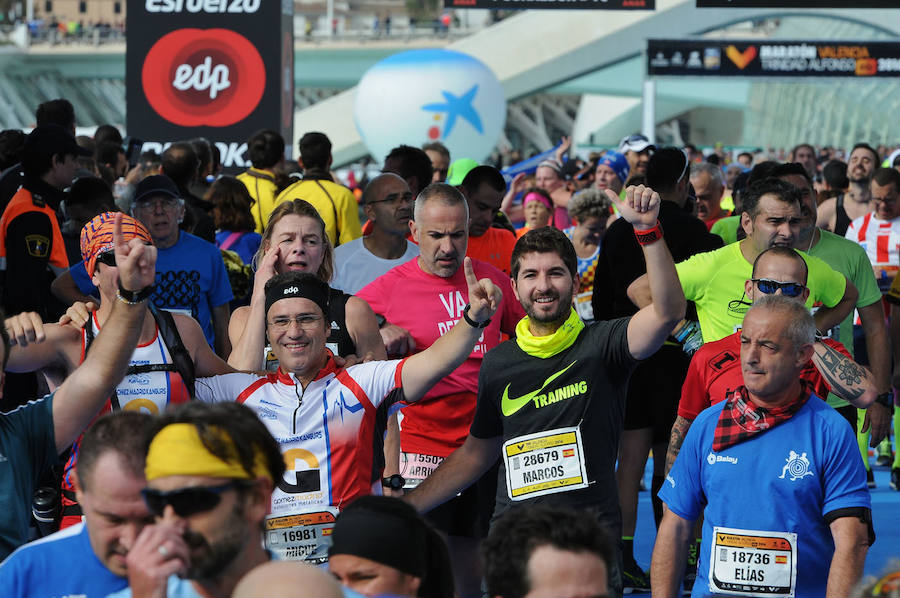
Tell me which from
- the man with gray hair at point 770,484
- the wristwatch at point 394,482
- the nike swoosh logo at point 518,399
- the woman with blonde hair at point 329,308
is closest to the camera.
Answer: the man with gray hair at point 770,484

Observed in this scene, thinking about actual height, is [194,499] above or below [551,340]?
above

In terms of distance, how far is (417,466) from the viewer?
536cm

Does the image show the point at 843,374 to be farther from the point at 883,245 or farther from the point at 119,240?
the point at 883,245

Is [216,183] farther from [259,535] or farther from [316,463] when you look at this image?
[259,535]

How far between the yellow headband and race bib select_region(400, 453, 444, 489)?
2852 mm

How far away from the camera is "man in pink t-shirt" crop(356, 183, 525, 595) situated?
5.36 metres

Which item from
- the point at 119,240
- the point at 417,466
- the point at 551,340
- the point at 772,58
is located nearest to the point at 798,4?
the point at 417,466

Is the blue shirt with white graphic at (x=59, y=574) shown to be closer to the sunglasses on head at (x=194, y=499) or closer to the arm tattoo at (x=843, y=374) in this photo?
the sunglasses on head at (x=194, y=499)

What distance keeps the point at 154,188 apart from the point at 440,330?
178 cm

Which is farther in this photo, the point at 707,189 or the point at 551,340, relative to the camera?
the point at 707,189

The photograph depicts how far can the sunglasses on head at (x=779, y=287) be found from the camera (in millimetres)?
4977

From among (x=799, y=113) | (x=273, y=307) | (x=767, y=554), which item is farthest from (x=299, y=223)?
(x=799, y=113)

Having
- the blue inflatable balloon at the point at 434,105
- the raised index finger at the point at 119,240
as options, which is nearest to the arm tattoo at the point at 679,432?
the raised index finger at the point at 119,240

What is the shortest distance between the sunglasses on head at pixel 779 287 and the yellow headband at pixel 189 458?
9.64 feet
